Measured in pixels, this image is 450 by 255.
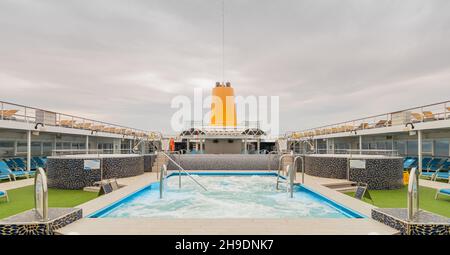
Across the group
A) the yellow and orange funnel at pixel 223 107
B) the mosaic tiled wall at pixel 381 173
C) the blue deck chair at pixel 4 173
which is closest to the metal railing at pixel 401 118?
the mosaic tiled wall at pixel 381 173

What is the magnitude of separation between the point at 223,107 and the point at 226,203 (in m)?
11.6

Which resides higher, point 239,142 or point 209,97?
point 209,97

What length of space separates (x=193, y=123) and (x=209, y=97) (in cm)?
322

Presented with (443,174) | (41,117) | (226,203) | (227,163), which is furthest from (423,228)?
(41,117)

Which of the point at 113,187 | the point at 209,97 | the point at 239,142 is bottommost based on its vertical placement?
the point at 113,187

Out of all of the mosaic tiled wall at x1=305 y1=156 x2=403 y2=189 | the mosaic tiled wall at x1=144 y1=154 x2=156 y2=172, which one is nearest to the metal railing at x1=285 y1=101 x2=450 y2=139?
the mosaic tiled wall at x1=305 y1=156 x2=403 y2=189

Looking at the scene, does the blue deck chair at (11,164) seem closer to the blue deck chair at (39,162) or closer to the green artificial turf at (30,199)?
the blue deck chair at (39,162)

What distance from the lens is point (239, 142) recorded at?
15.5 meters

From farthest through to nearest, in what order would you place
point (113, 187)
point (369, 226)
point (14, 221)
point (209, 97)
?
point (209, 97), point (113, 187), point (369, 226), point (14, 221)

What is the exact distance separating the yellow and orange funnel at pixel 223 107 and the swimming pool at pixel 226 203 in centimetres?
813

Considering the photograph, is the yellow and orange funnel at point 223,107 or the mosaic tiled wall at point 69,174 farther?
the yellow and orange funnel at point 223,107

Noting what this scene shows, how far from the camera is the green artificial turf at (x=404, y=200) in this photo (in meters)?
4.89
